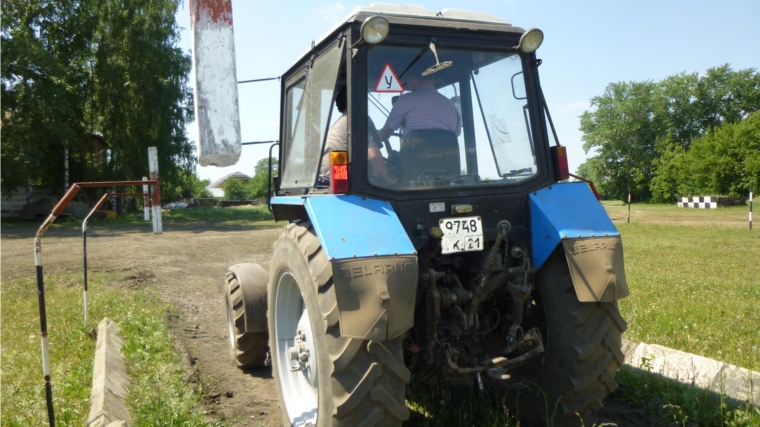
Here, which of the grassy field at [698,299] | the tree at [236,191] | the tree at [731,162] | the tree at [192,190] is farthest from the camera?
the tree at [236,191]

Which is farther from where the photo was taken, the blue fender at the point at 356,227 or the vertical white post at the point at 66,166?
the vertical white post at the point at 66,166

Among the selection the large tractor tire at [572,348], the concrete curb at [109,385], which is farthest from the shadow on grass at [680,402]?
the concrete curb at [109,385]

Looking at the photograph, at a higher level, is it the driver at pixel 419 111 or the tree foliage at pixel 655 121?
the tree foliage at pixel 655 121

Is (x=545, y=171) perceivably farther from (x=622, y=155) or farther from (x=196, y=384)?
(x=622, y=155)

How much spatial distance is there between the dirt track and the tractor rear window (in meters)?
1.75

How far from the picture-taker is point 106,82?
28047 millimetres

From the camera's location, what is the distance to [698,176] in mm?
44938

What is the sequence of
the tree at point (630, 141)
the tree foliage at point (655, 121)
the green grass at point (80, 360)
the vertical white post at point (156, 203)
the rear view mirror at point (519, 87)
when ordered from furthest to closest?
the tree at point (630, 141), the tree foliage at point (655, 121), the vertical white post at point (156, 203), the green grass at point (80, 360), the rear view mirror at point (519, 87)

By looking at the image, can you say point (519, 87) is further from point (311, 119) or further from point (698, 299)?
point (698, 299)

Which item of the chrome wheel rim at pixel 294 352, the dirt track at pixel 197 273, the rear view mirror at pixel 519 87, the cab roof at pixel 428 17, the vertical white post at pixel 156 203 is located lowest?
the dirt track at pixel 197 273

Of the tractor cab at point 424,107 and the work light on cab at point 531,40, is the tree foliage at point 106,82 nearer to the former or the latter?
the tractor cab at point 424,107

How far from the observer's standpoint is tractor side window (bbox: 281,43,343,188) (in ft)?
11.4

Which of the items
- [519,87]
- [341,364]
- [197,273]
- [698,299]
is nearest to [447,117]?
[519,87]

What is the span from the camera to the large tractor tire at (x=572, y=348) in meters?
3.08
